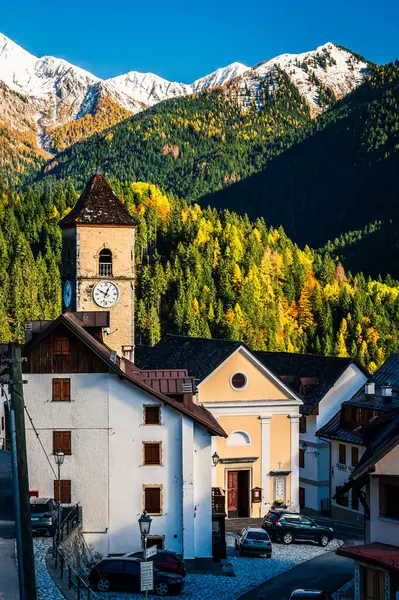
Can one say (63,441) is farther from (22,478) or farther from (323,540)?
(22,478)

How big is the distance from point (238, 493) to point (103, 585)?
27.8 meters

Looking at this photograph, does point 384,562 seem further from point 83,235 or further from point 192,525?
point 83,235

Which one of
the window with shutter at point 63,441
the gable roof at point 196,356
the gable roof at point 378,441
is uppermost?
the gable roof at point 196,356

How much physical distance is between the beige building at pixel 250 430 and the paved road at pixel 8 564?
28.2 metres

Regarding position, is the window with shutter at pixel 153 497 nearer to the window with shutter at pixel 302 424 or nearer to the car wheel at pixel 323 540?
the car wheel at pixel 323 540

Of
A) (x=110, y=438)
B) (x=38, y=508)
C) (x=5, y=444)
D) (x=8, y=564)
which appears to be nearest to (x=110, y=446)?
(x=110, y=438)

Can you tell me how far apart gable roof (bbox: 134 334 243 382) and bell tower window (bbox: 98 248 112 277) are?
7.66 meters

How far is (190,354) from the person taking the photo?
249 ft

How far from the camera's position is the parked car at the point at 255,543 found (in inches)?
2146

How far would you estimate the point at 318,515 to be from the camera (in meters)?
72.1

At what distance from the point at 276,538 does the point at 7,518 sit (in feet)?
68.7

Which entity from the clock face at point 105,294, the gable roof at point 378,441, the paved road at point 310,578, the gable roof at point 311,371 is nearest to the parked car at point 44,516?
the paved road at point 310,578

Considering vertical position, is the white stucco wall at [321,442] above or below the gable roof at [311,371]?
below

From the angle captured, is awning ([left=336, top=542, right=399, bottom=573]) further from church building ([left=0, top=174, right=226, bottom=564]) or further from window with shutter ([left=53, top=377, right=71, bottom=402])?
window with shutter ([left=53, top=377, right=71, bottom=402])
